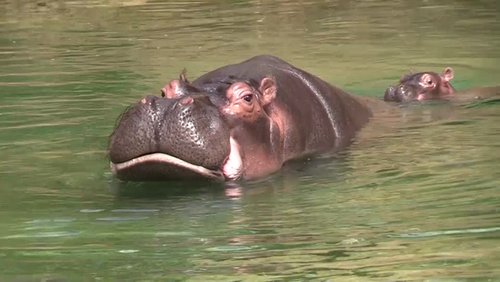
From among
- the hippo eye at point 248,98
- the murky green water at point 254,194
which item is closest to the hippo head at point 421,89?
the murky green water at point 254,194

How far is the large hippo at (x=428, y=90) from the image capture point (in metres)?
7.88

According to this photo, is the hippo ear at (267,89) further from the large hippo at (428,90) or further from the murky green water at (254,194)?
the large hippo at (428,90)

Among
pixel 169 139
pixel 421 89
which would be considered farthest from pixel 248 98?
pixel 421 89

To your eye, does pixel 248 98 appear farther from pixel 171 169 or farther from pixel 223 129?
pixel 171 169

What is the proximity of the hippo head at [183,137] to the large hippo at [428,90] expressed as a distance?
10.1 ft

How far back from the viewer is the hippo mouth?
15.4ft

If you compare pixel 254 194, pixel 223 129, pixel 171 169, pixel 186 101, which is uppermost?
pixel 186 101

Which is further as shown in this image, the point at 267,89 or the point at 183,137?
the point at 267,89

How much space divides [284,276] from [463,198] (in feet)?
4.39

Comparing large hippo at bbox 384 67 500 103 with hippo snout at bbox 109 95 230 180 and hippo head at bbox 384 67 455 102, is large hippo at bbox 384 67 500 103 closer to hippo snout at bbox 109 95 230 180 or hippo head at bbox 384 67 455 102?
hippo head at bbox 384 67 455 102

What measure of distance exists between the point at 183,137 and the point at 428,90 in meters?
3.79

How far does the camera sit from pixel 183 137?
461 centimetres

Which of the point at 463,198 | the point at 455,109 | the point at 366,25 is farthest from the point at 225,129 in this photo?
the point at 366,25

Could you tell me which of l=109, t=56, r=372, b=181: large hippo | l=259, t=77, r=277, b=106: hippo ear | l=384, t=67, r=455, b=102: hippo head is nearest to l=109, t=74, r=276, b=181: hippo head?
l=109, t=56, r=372, b=181: large hippo
